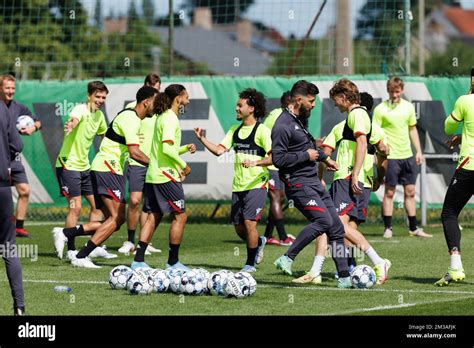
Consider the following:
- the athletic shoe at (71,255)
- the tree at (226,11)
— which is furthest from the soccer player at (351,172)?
the tree at (226,11)

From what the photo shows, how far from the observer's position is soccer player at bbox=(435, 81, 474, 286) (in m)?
11.4

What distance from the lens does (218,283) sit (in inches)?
422

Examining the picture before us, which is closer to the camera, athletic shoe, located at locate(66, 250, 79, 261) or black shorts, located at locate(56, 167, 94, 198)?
athletic shoe, located at locate(66, 250, 79, 261)

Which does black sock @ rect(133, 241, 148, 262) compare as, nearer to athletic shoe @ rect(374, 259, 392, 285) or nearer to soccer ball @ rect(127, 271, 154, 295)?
soccer ball @ rect(127, 271, 154, 295)

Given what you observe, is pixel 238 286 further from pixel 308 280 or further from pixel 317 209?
pixel 308 280

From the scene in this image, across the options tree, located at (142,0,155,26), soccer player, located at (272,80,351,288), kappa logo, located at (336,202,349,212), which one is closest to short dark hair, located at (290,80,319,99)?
soccer player, located at (272,80,351,288)

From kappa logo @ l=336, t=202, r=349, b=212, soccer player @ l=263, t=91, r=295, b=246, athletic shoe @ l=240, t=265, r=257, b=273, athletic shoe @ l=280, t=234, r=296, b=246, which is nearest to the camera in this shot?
kappa logo @ l=336, t=202, r=349, b=212

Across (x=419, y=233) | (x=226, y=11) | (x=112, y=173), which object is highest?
(x=226, y=11)

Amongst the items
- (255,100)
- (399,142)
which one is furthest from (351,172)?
(399,142)

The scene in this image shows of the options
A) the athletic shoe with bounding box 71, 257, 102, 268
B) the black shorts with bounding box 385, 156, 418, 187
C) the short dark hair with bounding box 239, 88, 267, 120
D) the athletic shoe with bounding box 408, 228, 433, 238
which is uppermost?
the short dark hair with bounding box 239, 88, 267, 120

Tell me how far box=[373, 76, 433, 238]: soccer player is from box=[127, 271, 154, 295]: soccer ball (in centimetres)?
730

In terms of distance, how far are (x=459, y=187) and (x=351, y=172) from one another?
1.22 meters

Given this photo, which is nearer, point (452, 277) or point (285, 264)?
point (452, 277)
